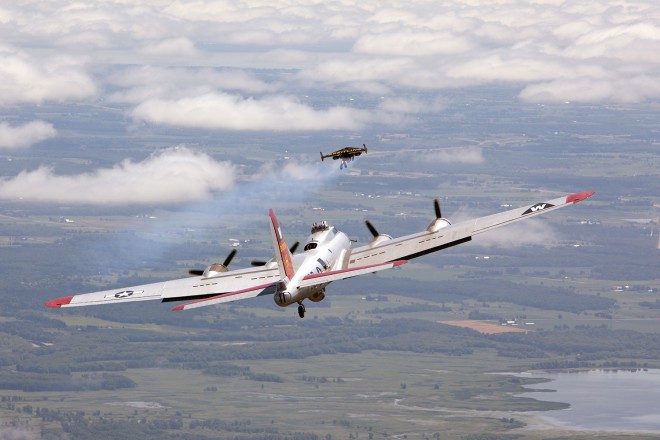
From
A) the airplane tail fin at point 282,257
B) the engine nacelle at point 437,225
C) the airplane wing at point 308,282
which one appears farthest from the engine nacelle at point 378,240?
the airplane tail fin at point 282,257

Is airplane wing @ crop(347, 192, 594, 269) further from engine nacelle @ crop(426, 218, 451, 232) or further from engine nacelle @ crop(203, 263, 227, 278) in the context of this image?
engine nacelle @ crop(203, 263, 227, 278)

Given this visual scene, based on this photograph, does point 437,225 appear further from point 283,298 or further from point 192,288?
point 192,288

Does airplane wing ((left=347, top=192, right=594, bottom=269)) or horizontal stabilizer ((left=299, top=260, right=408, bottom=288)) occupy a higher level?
airplane wing ((left=347, top=192, right=594, bottom=269))

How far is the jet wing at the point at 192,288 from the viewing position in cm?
12362

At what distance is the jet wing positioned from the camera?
406 ft

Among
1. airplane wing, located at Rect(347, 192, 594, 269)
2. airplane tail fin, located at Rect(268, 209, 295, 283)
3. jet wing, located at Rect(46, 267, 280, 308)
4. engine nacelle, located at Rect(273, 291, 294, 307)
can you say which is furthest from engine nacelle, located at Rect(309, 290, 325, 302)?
airplane wing, located at Rect(347, 192, 594, 269)

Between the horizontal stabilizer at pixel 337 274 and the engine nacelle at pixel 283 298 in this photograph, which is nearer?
the horizontal stabilizer at pixel 337 274

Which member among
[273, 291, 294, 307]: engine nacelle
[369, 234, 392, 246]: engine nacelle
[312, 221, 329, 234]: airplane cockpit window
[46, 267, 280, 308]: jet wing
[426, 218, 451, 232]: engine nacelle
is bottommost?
[273, 291, 294, 307]: engine nacelle

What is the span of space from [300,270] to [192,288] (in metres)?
10.8

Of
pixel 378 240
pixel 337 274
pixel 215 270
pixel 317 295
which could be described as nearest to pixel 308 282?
pixel 337 274

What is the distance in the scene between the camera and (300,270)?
403 ft

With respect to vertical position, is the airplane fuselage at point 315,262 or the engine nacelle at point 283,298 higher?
the airplane fuselage at point 315,262

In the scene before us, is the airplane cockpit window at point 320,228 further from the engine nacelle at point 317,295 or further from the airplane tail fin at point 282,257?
the airplane tail fin at point 282,257

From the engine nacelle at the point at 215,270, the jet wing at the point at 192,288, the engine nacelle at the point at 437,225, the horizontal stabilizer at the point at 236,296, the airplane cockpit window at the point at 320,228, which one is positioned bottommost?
the horizontal stabilizer at the point at 236,296
